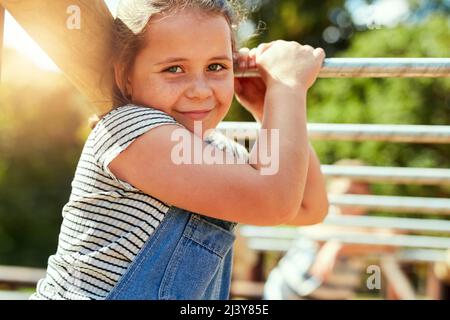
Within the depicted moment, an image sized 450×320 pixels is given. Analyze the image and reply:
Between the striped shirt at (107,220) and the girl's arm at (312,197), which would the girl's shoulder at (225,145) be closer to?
the girl's arm at (312,197)

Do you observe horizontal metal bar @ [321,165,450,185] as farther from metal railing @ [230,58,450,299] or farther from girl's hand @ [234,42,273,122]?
girl's hand @ [234,42,273,122]

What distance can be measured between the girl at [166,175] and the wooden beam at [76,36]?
0.03 meters

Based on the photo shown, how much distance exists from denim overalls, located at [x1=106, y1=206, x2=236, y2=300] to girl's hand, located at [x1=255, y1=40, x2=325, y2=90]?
28 centimetres

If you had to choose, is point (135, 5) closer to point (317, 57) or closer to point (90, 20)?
point (90, 20)

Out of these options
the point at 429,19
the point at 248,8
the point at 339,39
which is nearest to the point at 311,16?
the point at 339,39

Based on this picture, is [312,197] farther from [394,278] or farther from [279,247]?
[394,278]

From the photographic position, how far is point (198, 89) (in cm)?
109

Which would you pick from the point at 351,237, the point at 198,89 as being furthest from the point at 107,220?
the point at 351,237

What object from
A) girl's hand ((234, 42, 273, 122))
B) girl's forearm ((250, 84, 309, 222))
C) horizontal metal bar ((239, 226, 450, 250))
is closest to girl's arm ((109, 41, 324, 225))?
girl's forearm ((250, 84, 309, 222))

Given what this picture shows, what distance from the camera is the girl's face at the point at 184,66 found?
1.08 metres

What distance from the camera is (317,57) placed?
121 centimetres

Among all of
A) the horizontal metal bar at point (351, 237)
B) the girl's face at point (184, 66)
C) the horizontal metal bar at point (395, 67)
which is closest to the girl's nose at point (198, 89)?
the girl's face at point (184, 66)

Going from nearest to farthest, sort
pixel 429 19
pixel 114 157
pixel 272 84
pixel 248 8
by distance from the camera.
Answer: pixel 114 157 → pixel 272 84 → pixel 248 8 → pixel 429 19
